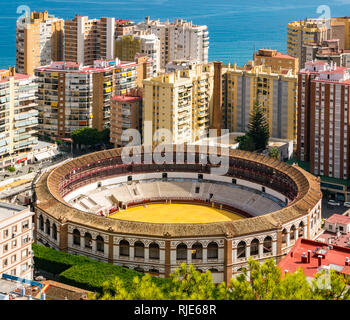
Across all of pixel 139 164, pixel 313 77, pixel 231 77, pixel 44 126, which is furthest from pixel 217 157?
pixel 44 126

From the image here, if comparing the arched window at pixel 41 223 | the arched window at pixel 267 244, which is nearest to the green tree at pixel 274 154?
the arched window at pixel 267 244

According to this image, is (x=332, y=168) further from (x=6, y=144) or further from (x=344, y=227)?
(x=6, y=144)

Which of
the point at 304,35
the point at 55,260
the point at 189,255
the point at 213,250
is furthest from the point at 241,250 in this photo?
the point at 304,35

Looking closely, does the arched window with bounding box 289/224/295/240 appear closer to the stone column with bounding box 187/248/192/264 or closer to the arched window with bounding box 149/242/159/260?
the stone column with bounding box 187/248/192/264

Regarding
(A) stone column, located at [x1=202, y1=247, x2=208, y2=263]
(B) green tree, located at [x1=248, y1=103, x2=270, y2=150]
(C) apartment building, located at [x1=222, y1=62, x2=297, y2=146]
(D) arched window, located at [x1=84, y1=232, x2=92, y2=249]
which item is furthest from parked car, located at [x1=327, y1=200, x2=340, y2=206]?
(D) arched window, located at [x1=84, y1=232, x2=92, y2=249]
